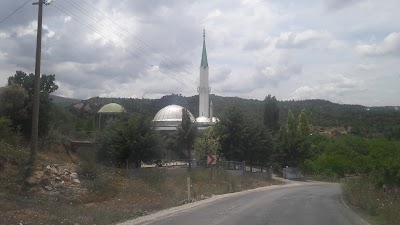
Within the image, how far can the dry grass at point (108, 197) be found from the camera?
16359 mm

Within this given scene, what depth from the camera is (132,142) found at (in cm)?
4159

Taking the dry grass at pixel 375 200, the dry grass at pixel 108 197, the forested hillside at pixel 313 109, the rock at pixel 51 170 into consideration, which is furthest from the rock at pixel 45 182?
the forested hillside at pixel 313 109

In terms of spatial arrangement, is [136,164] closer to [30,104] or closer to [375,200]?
[30,104]

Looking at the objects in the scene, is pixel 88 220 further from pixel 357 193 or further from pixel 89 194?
pixel 357 193

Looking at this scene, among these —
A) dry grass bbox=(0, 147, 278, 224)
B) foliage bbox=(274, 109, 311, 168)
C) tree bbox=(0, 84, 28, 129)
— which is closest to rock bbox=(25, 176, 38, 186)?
dry grass bbox=(0, 147, 278, 224)

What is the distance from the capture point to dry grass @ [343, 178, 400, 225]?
17.1 metres

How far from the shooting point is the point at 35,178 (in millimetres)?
23344

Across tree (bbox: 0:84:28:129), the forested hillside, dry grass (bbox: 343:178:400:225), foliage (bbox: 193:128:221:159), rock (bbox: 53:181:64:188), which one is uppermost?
the forested hillside

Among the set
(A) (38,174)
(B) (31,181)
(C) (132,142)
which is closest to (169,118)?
(C) (132,142)

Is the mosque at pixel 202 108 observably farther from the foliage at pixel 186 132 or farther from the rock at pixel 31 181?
the rock at pixel 31 181

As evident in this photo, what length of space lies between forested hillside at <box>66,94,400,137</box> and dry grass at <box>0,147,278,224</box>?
120 feet

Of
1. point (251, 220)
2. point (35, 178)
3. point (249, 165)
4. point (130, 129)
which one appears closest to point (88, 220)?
point (251, 220)

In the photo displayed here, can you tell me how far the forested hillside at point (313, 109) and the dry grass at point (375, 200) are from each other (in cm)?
3804

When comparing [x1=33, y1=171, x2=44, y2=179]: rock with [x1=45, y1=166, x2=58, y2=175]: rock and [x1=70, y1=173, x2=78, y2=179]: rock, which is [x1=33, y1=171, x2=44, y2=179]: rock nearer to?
[x1=45, y1=166, x2=58, y2=175]: rock
